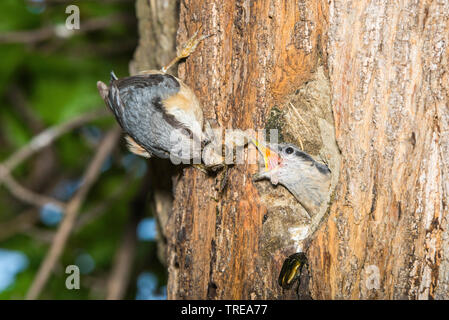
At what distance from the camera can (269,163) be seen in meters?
2.02

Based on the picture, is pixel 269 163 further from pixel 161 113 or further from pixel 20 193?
pixel 20 193

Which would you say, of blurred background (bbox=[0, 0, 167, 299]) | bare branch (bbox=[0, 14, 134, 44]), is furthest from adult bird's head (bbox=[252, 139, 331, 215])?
bare branch (bbox=[0, 14, 134, 44])

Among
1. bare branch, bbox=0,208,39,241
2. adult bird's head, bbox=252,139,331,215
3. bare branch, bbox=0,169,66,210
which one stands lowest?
bare branch, bbox=0,208,39,241

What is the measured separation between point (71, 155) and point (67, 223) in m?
1.33

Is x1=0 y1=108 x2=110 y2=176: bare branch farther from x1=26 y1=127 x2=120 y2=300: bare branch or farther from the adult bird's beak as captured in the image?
the adult bird's beak

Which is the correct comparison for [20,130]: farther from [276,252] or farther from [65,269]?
[276,252]

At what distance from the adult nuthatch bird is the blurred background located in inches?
47.5

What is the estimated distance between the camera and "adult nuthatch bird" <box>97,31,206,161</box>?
208cm

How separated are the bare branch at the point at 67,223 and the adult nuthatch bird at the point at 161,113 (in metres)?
1.19

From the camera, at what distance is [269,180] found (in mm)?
2037

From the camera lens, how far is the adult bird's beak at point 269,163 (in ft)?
6.59

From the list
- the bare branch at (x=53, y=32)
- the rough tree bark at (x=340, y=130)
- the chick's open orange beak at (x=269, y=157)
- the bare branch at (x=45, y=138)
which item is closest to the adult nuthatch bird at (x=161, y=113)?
the rough tree bark at (x=340, y=130)

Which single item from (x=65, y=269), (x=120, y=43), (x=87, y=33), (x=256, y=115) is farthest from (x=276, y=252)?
(x=87, y=33)
